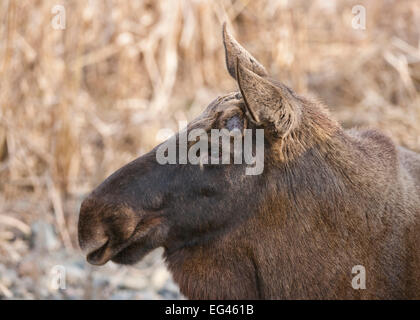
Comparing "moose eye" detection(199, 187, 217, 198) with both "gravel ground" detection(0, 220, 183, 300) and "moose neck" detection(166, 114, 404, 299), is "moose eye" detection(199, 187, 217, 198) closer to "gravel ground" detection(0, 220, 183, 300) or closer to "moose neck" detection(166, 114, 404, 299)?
"moose neck" detection(166, 114, 404, 299)

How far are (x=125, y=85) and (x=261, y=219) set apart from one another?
213 inches

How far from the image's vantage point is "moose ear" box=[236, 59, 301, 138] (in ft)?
9.57

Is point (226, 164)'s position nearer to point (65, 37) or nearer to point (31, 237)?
point (31, 237)

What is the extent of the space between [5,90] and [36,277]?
5.76 ft

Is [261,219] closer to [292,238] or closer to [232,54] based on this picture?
[292,238]

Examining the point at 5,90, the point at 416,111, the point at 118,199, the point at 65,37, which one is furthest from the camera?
the point at 416,111

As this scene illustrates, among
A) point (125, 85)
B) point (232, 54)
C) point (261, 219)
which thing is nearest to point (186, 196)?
point (261, 219)

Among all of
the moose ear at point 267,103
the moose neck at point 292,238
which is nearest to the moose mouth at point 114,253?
the moose neck at point 292,238

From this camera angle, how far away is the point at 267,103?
3000 millimetres

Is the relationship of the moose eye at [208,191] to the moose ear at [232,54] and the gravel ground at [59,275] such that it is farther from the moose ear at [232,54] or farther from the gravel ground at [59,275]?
the gravel ground at [59,275]

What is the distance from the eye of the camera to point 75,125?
6.61m

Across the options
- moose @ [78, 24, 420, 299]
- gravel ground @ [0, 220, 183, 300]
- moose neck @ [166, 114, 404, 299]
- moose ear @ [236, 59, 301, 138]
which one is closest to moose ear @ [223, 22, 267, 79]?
moose @ [78, 24, 420, 299]

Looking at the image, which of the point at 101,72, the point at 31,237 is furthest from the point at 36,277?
the point at 101,72
